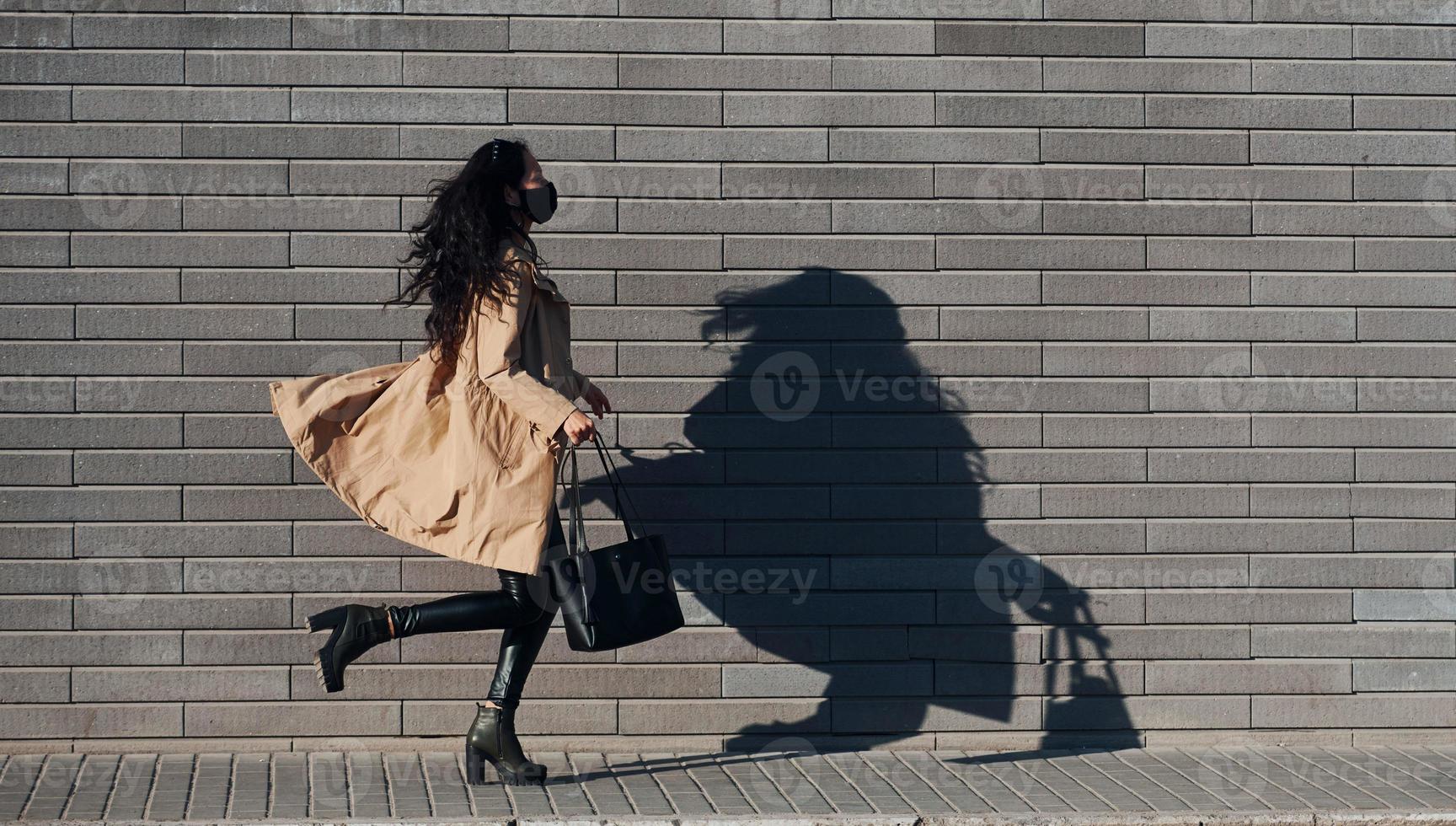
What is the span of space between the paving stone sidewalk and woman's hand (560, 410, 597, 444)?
112 centimetres

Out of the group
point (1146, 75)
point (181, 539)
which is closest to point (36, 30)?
point (181, 539)

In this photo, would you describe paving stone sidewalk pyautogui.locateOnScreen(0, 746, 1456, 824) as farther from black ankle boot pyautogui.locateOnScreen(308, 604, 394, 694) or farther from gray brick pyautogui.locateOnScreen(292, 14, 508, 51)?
gray brick pyautogui.locateOnScreen(292, 14, 508, 51)

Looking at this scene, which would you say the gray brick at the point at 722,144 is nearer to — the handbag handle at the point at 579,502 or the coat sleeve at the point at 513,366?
the coat sleeve at the point at 513,366

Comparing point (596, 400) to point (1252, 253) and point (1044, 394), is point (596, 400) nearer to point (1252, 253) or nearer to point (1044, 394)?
point (1044, 394)

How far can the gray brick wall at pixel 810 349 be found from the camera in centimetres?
514

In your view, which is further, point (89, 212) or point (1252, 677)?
point (1252, 677)

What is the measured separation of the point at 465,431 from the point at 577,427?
390 millimetres

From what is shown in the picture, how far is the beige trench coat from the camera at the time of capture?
445 centimetres

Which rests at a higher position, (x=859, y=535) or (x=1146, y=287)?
(x=1146, y=287)

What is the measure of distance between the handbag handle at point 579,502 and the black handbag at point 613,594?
0.05ft

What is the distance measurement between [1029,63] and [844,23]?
69 cm

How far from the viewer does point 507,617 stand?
15.1ft

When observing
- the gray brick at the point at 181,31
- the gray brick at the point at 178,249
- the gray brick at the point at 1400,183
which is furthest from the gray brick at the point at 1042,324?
the gray brick at the point at 181,31

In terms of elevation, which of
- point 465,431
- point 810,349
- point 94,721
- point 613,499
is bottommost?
point 94,721
